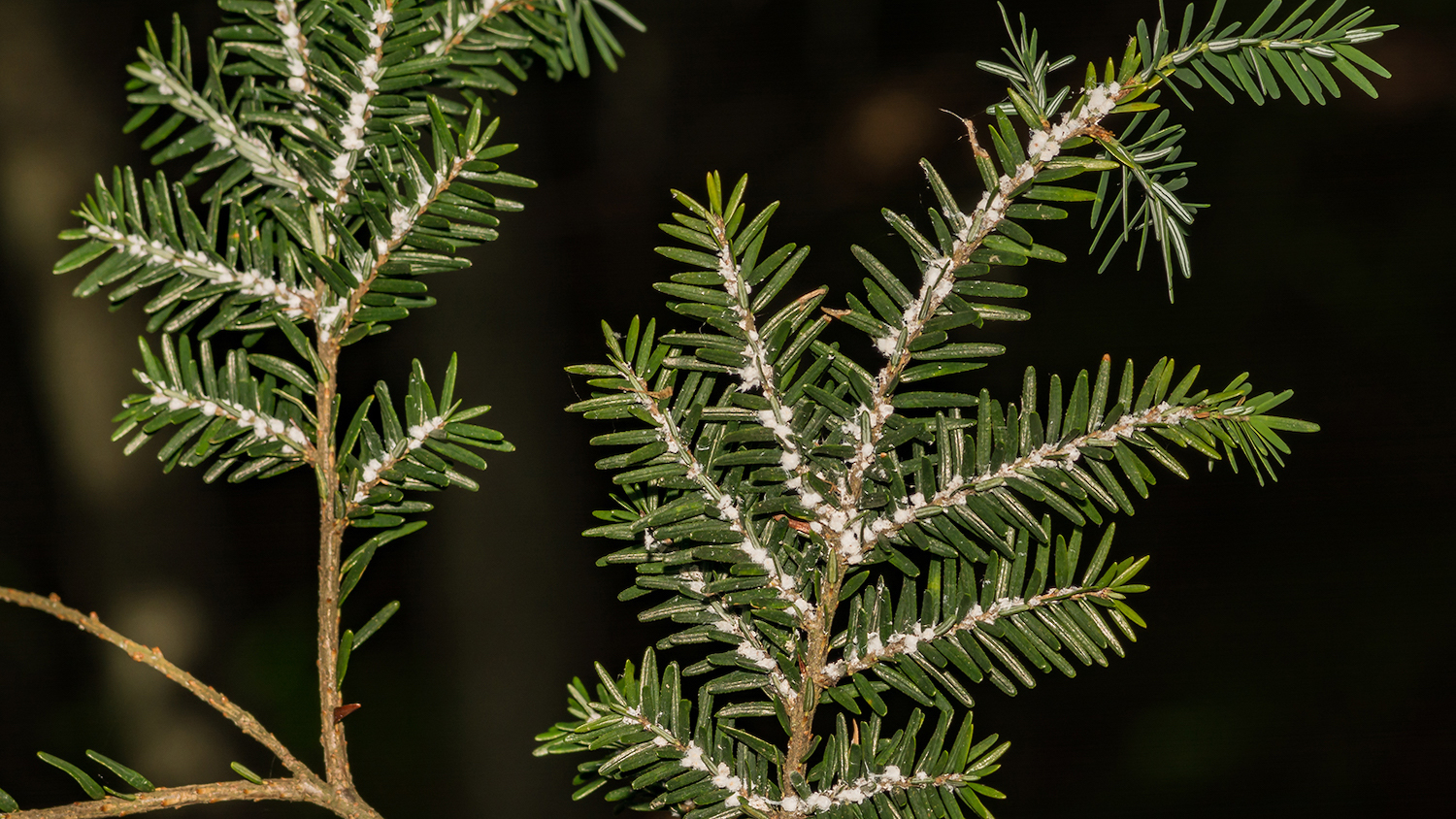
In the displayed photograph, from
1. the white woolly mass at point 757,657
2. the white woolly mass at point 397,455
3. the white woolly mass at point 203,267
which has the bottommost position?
the white woolly mass at point 757,657

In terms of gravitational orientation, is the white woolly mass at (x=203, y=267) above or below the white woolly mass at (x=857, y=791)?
Result: above

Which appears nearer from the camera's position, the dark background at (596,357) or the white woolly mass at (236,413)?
the white woolly mass at (236,413)

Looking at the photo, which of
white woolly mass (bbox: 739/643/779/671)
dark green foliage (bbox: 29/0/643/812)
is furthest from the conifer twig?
white woolly mass (bbox: 739/643/779/671)

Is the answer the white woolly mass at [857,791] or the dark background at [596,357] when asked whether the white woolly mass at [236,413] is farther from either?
the dark background at [596,357]

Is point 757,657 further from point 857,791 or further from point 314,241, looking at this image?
point 314,241

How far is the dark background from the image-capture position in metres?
0.84

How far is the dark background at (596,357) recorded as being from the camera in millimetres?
837

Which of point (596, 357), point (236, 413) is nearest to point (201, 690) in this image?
point (236, 413)

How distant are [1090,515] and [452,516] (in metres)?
0.78

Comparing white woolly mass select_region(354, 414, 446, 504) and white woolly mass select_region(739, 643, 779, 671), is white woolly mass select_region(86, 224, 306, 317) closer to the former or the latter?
white woolly mass select_region(354, 414, 446, 504)

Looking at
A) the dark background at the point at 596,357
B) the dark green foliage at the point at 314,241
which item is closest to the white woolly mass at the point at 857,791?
the dark green foliage at the point at 314,241

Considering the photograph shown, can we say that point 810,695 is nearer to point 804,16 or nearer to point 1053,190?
point 1053,190

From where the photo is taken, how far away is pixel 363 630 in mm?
332

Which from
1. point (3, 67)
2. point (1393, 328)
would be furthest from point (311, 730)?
point (1393, 328)
